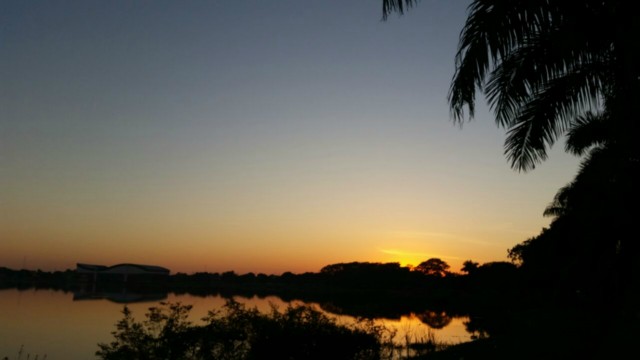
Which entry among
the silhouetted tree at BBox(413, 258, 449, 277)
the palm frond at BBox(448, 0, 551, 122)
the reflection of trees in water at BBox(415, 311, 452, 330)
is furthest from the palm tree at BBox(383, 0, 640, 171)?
the silhouetted tree at BBox(413, 258, 449, 277)

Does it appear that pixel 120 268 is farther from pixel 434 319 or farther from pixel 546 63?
pixel 546 63

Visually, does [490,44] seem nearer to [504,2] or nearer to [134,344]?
[504,2]

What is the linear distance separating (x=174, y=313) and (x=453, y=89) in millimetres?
7707

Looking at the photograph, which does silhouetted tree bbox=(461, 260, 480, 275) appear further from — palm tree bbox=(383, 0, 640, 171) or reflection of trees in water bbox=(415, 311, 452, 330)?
palm tree bbox=(383, 0, 640, 171)

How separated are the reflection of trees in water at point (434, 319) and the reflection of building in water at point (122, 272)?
424ft

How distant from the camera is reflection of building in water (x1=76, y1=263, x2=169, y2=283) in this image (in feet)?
549

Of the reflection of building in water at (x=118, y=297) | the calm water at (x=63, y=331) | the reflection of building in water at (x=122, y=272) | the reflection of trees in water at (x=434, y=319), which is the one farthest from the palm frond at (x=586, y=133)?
the reflection of building in water at (x=122, y=272)

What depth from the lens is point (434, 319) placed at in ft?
172

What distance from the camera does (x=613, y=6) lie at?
6969 mm

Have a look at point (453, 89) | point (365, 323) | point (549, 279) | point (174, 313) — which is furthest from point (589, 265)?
point (549, 279)

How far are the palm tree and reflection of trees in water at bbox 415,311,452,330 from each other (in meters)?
37.7

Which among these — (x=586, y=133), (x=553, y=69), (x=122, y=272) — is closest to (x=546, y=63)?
(x=553, y=69)

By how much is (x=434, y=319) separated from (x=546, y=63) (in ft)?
156

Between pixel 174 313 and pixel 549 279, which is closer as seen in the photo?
pixel 174 313
